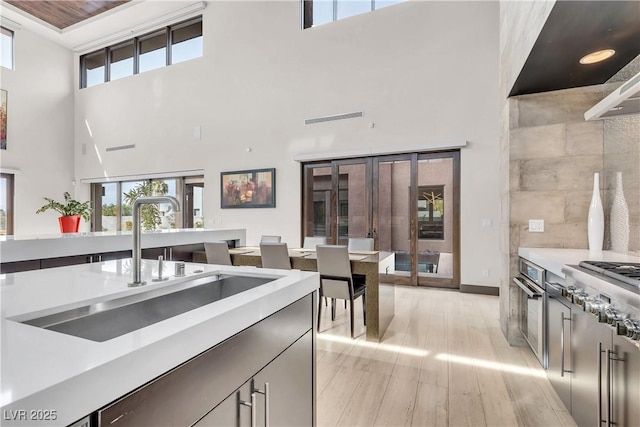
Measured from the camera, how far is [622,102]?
1724 millimetres

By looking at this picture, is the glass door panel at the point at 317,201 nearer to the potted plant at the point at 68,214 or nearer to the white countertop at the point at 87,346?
the potted plant at the point at 68,214

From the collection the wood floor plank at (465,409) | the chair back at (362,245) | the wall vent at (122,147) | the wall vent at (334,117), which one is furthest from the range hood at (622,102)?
the wall vent at (122,147)

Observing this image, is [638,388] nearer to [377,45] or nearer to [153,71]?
[377,45]

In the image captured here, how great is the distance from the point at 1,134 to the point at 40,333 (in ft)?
30.2

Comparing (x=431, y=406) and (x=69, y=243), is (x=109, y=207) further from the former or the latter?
(x=431, y=406)

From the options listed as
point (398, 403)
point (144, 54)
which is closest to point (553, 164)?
point (398, 403)

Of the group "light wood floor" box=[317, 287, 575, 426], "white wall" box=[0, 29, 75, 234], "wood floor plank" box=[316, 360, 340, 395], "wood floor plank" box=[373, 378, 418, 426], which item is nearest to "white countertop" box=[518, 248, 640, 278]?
"light wood floor" box=[317, 287, 575, 426]

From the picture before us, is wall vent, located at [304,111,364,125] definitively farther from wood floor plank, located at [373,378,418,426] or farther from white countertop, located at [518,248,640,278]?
wood floor plank, located at [373,378,418,426]

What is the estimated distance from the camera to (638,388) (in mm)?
1095

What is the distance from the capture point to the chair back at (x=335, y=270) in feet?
9.37

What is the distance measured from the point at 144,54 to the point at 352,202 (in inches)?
253

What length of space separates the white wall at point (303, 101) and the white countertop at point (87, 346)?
4496 millimetres

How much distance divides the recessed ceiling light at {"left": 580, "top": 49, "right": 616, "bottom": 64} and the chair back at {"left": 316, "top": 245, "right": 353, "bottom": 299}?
2.15m

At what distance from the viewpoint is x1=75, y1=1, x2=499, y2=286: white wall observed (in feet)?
15.3
